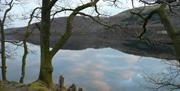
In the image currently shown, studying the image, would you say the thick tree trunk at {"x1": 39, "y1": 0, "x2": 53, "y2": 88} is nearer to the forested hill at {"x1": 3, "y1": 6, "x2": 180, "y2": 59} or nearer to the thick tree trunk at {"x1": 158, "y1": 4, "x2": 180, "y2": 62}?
the forested hill at {"x1": 3, "y1": 6, "x2": 180, "y2": 59}

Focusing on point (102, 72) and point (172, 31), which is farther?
point (102, 72)

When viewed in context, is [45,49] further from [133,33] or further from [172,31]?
[172,31]

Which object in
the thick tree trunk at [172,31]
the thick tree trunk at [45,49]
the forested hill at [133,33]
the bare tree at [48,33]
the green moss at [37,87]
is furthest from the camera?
the thick tree trunk at [45,49]

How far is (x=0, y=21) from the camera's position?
37.6 meters

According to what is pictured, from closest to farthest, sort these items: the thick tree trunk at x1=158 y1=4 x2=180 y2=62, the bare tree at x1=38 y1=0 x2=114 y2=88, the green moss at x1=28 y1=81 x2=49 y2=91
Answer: the thick tree trunk at x1=158 y1=4 x2=180 y2=62, the green moss at x1=28 y1=81 x2=49 y2=91, the bare tree at x1=38 y1=0 x2=114 y2=88

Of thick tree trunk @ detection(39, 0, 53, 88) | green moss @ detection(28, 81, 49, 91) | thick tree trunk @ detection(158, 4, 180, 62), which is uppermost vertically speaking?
thick tree trunk @ detection(158, 4, 180, 62)

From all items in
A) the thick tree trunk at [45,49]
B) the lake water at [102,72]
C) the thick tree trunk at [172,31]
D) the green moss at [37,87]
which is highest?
the thick tree trunk at [172,31]

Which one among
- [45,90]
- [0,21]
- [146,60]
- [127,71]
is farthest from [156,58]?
[45,90]

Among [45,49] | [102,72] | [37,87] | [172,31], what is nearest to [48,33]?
[45,49]

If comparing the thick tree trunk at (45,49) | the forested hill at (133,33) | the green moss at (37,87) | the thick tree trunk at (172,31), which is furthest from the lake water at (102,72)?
the thick tree trunk at (172,31)

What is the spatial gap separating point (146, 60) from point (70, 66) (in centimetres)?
1912

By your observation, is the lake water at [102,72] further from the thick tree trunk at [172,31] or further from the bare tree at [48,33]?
the thick tree trunk at [172,31]

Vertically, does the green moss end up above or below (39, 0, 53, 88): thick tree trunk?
below

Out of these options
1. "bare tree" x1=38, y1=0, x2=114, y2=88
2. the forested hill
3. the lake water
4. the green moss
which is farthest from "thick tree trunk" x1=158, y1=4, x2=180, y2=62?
the lake water
